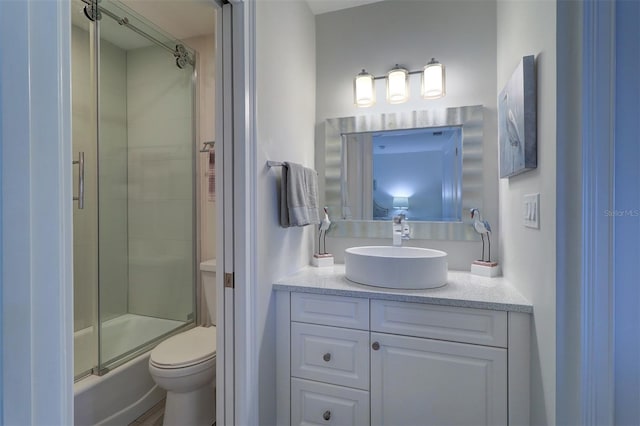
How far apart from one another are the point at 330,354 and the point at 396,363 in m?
0.30

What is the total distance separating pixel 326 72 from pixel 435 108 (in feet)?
2.43

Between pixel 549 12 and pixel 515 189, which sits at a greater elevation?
pixel 549 12

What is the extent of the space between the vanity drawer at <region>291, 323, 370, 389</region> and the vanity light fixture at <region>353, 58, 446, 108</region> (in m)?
1.35

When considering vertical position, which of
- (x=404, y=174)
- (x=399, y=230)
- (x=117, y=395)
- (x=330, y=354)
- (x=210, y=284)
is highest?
(x=404, y=174)

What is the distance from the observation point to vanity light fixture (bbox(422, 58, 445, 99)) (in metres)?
1.84

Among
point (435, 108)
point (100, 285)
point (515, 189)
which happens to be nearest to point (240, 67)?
point (435, 108)

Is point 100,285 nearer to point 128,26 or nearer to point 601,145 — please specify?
point 128,26

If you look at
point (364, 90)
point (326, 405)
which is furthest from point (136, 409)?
point (364, 90)

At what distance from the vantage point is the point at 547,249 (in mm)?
1071

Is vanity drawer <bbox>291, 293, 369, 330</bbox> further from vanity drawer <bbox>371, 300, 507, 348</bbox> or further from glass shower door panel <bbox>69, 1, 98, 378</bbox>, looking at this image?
glass shower door panel <bbox>69, 1, 98, 378</bbox>

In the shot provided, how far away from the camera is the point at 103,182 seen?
209 cm

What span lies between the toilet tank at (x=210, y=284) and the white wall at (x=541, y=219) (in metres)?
1.79

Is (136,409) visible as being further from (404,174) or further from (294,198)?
(404,174)

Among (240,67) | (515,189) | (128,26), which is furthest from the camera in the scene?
(128,26)
